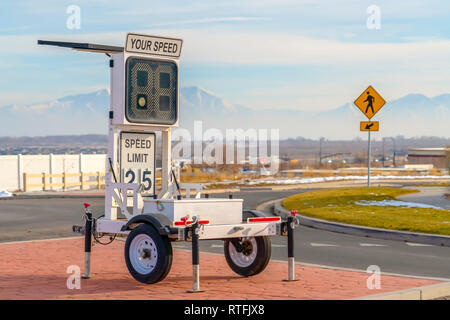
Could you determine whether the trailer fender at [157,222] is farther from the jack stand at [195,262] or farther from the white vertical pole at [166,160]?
the white vertical pole at [166,160]

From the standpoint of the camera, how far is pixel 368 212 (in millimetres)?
20953

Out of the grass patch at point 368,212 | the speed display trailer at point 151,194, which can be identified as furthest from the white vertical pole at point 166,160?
the grass patch at point 368,212

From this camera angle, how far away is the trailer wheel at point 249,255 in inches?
424

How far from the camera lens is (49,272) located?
11.4 m

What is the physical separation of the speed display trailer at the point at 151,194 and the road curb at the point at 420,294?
69.8 inches

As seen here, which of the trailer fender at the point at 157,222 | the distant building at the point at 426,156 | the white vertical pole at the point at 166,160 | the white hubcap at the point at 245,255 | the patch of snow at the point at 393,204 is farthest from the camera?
the distant building at the point at 426,156

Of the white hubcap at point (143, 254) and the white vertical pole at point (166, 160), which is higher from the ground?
the white vertical pole at point (166, 160)

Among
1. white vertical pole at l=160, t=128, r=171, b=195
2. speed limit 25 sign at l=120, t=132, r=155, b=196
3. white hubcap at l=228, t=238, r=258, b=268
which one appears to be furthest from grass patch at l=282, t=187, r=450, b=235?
speed limit 25 sign at l=120, t=132, r=155, b=196

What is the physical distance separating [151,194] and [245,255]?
1584mm

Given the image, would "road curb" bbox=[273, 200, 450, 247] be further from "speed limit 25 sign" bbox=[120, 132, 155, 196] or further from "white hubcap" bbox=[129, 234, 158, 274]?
"white hubcap" bbox=[129, 234, 158, 274]

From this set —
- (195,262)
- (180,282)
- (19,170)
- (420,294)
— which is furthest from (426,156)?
(195,262)

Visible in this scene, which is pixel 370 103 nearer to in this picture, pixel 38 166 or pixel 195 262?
pixel 195 262
